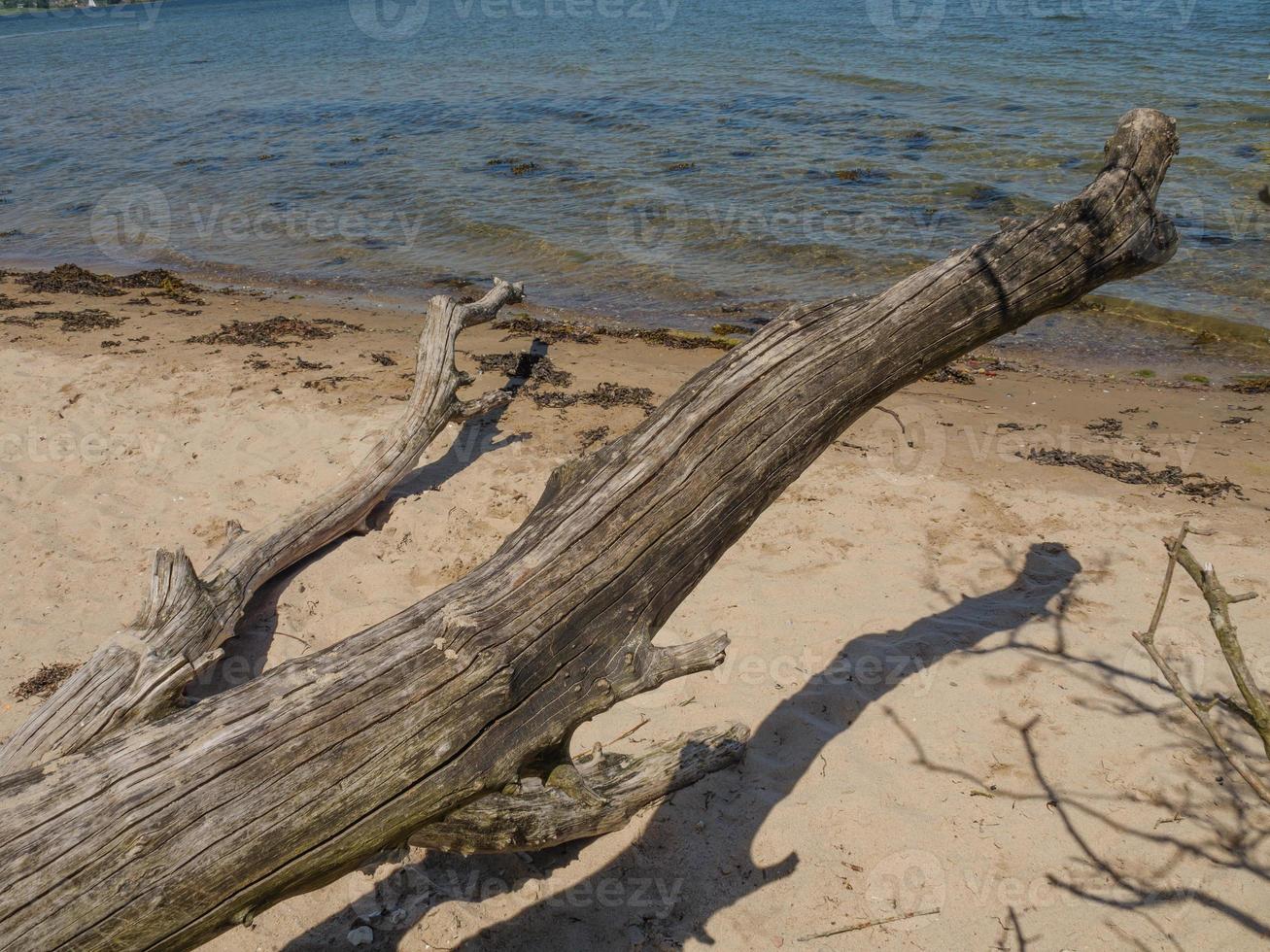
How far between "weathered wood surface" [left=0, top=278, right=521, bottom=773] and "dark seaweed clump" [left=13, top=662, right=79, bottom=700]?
50cm

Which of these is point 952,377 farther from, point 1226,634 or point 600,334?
point 1226,634

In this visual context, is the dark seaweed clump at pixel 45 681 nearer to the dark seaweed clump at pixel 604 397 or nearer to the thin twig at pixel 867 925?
the thin twig at pixel 867 925

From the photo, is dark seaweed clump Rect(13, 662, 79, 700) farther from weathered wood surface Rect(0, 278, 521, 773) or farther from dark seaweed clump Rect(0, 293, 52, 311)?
dark seaweed clump Rect(0, 293, 52, 311)

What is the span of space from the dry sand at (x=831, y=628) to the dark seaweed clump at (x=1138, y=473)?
0.11 m

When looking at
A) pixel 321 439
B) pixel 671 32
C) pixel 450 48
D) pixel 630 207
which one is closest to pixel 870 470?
pixel 321 439

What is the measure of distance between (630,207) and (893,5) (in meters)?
24.0

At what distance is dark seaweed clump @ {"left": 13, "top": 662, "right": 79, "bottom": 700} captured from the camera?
434cm

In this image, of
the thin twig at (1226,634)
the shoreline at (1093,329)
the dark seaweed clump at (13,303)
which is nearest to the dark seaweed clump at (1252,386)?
the shoreline at (1093,329)

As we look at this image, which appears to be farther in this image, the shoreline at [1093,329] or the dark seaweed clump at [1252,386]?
the shoreline at [1093,329]

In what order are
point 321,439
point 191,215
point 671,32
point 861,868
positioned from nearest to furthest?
point 861,868 → point 321,439 → point 191,215 → point 671,32

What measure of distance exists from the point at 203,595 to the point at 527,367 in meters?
3.96

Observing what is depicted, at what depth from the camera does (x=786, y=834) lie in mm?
3562

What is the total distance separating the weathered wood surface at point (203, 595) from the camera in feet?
12.5

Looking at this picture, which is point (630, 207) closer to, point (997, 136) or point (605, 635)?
point (997, 136)
